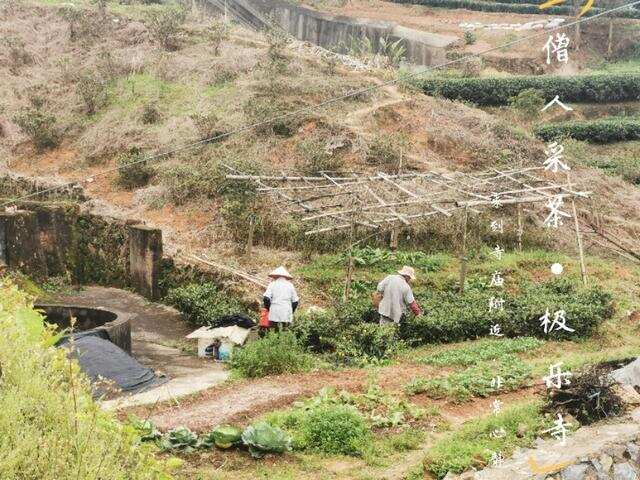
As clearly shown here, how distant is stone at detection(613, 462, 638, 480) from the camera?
7676 mm

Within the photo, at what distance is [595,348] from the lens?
1273cm

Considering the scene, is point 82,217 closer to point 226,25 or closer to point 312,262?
point 312,262

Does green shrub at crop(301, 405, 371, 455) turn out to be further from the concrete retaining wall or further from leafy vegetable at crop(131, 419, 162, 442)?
the concrete retaining wall

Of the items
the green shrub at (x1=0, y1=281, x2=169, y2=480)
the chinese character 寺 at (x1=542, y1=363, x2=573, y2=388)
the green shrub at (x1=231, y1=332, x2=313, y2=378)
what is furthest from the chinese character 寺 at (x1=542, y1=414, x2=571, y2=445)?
the green shrub at (x1=0, y1=281, x2=169, y2=480)

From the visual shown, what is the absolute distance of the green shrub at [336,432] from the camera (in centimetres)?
805

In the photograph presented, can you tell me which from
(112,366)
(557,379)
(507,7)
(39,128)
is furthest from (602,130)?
(112,366)

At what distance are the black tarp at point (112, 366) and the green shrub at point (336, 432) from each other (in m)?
2.92

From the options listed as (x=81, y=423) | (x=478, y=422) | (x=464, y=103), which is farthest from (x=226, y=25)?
(x=81, y=423)

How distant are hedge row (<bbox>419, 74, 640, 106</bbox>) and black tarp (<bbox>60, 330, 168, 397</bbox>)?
19363 millimetres

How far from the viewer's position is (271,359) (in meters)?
11.1

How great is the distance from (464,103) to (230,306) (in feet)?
52.0

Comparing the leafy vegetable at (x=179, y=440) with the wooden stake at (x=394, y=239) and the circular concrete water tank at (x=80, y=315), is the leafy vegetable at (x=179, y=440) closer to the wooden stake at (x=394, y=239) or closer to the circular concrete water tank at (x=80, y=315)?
the circular concrete water tank at (x=80, y=315)

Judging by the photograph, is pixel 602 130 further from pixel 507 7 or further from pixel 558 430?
pixel 558 430

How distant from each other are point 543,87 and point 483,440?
2390 centimetres
